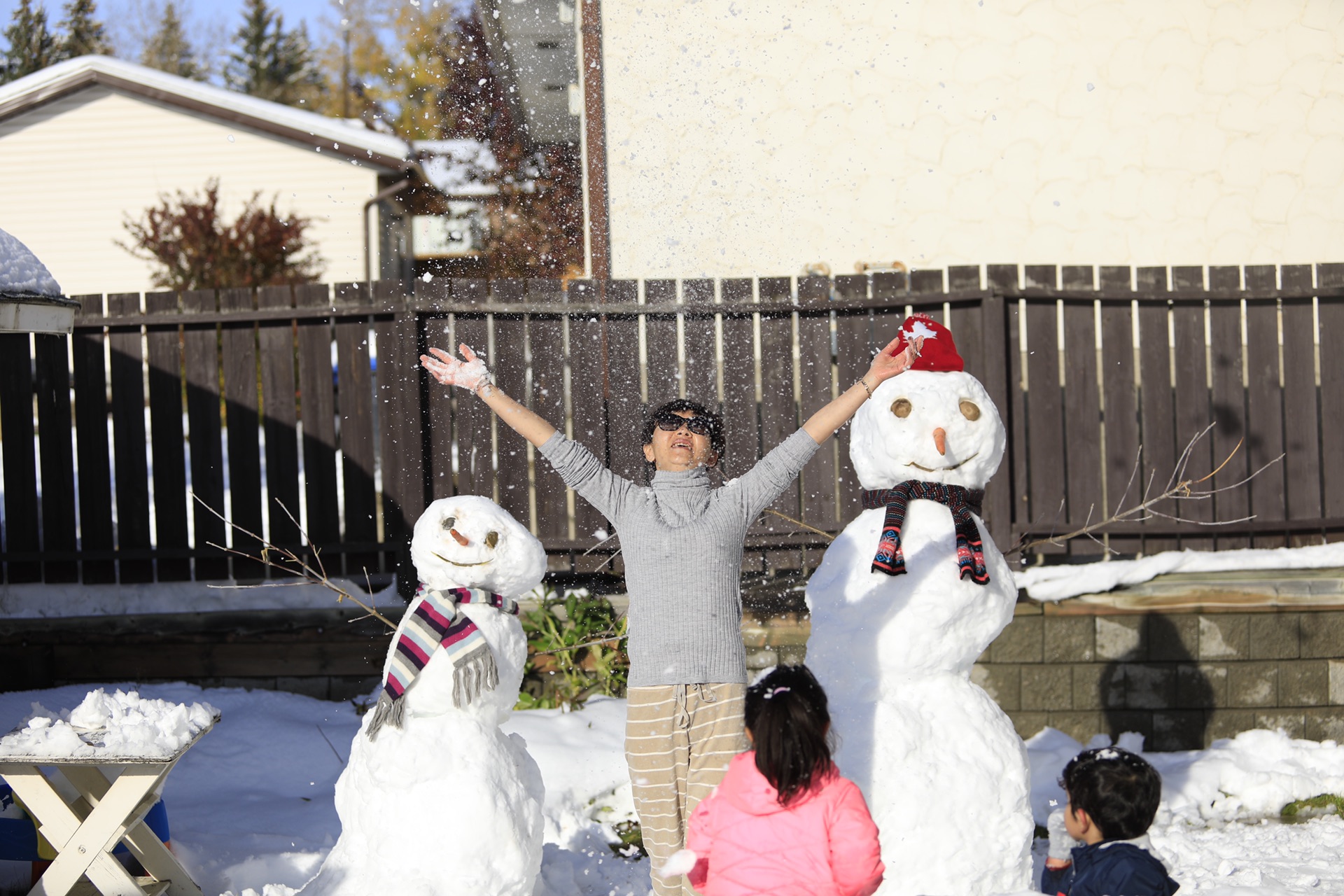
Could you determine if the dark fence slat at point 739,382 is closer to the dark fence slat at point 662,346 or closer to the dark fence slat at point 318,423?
the dark fence slat at point 662,346

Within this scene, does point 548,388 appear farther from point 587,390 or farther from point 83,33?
point 83,33

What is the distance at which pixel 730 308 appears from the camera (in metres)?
5.74

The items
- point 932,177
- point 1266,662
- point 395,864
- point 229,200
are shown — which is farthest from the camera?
point 229,200

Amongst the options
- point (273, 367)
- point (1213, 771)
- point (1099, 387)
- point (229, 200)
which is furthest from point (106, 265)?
point (1213, 771)

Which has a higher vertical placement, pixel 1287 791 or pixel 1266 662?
pixel 1266 662

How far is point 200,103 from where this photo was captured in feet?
55.1

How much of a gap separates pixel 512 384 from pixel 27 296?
240cm

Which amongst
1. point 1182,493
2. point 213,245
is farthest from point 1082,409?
point 213,245

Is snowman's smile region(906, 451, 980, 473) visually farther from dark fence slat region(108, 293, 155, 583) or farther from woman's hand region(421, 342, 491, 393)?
dark fence slat region(108, 293, 155, 583)

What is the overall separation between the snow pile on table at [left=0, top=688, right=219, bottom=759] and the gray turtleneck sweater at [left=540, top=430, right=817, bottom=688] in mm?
1443

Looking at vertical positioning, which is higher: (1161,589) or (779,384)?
(779,384)

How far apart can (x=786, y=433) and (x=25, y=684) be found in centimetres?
397

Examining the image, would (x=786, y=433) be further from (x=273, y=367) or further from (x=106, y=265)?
(x=106, y=265)

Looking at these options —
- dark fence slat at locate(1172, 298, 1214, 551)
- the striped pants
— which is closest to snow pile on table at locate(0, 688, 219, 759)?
the striped pants
